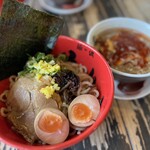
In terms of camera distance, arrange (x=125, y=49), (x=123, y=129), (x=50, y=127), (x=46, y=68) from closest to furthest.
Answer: (x=50, y=127)
(x=46, y=68)
(x=123, y=129)
(x=125, y=49)

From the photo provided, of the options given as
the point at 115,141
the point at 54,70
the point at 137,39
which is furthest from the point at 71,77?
the point at 137,39

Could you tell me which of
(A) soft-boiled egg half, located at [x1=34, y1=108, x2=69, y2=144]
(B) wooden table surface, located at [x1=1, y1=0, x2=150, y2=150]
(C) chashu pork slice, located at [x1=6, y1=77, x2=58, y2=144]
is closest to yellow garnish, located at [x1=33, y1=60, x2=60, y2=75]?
(C) chashu pork slice, located at [x1=6, y1=77, x2=58, y2=144]

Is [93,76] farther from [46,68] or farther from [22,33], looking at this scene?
[22,33]

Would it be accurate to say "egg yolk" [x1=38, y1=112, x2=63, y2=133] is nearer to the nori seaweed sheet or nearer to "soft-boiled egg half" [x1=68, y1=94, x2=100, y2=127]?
"soft-boiled egg half" [x1=68, y1=94, x2=100, y2=127]

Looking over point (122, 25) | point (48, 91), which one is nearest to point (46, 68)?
point (48, 91)

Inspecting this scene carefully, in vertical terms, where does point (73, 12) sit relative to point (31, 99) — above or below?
below

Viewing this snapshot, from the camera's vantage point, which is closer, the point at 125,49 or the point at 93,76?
the point at 93,76

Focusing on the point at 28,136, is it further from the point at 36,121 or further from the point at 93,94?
the point at 93,94
